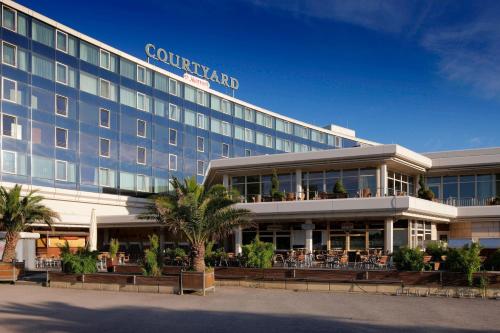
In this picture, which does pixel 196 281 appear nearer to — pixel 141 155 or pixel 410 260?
pixel 410 260

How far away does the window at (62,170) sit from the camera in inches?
1758

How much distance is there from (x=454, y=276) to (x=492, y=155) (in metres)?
17.7

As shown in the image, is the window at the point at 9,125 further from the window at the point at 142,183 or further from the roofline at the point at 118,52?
the window at the point at 142,183

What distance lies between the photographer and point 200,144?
196 feet

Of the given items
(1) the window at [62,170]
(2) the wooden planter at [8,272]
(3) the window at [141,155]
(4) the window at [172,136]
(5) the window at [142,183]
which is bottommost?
(2) the wooden planter at [8,272]

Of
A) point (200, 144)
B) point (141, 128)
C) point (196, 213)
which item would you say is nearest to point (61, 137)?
point (141, 128)

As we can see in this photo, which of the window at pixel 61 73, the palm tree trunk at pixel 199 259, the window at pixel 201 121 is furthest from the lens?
the window at pixel 201 121

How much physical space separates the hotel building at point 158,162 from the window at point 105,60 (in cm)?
10

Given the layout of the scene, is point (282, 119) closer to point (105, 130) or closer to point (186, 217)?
point (105, 130)

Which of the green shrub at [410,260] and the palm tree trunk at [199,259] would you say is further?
the palm tree trunk at [199,259]

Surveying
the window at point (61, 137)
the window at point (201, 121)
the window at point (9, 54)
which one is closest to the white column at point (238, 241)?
the window at point (61, 137)

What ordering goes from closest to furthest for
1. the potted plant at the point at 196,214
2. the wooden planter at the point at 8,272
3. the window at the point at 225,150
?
the potted plant at the point at 196,214
the wooden planter at the point at 8,272
the window at the point at 225,150

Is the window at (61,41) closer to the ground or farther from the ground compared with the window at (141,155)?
farther from the ground

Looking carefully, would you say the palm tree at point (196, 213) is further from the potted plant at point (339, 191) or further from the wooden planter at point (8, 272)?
the potted plant at point (339, 191)
